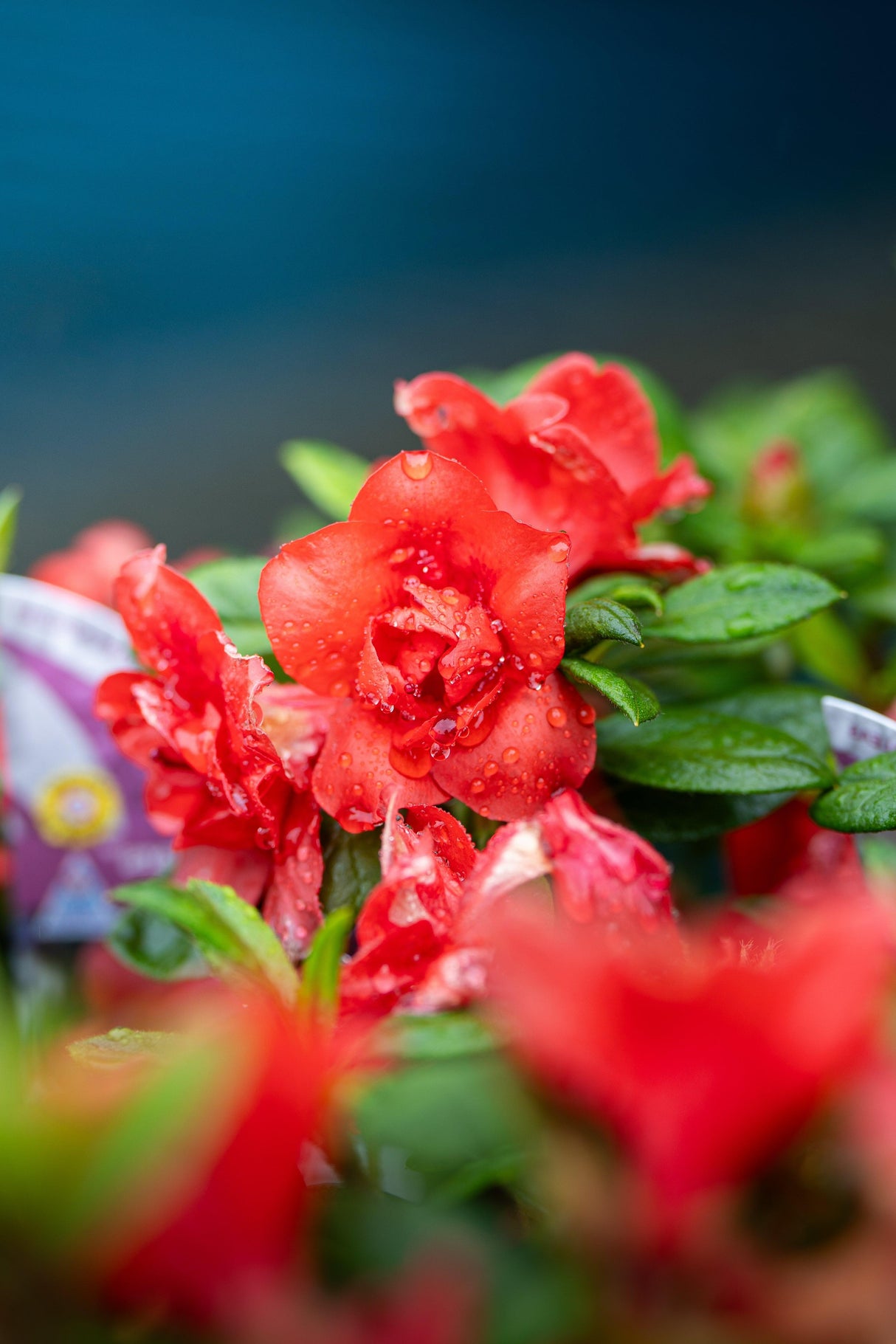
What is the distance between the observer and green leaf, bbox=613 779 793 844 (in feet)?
2.08

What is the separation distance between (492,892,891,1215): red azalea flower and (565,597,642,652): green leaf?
0.25 m

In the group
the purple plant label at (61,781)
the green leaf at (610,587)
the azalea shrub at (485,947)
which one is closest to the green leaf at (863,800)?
the azalea shrub at (485,947)

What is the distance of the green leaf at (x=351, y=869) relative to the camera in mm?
570

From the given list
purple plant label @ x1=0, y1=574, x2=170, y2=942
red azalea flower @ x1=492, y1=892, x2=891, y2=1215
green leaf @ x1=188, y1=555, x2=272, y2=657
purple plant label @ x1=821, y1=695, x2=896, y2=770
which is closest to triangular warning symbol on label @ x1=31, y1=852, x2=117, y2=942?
purple plant label @ x1=0, y1=574, x2=170, y2=942

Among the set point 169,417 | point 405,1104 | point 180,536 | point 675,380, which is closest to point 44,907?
point 405,1104

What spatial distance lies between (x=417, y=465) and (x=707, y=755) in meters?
0.22

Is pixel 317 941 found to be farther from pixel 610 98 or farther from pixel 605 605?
pixel 610 98

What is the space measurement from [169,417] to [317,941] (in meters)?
1.81

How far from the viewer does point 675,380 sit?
2248mm

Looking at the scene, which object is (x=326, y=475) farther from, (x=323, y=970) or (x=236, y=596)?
(x=323, y=970)

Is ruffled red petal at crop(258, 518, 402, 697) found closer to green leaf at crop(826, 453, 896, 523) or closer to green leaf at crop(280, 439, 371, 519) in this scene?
green leaf at crop(280, 439, 371, 519)

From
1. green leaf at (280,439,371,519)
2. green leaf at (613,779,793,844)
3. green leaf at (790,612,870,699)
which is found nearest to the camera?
green leaf at (613,779,793,844)

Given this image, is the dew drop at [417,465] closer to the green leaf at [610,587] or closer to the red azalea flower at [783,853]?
the green leaf at [610,587]

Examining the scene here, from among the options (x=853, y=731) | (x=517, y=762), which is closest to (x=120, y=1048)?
(x=517, y=762)
